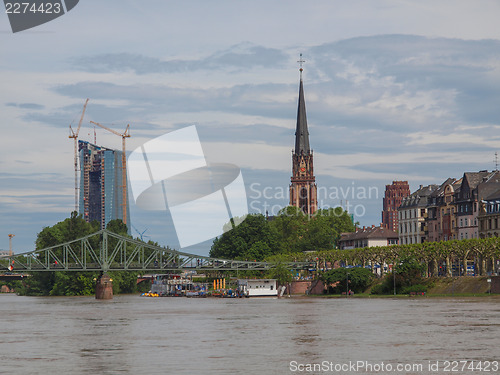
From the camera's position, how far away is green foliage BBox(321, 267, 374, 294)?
160 m

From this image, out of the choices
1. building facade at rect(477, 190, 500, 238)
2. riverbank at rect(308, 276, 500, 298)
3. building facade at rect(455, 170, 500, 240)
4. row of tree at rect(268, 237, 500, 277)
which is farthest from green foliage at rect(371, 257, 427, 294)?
building facade at rect(455, 170, 500, 240)

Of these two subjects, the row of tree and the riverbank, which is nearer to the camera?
the riverbank

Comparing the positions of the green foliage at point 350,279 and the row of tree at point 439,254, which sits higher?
the row of tree at point 439,254

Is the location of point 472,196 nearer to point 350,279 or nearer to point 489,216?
point 489,216

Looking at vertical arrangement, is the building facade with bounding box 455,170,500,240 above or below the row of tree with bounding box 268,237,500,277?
above

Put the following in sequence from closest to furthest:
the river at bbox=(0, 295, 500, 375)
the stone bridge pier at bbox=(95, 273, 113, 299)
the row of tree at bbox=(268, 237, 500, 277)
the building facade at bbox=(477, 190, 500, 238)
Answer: the river at bbox=(0, 295, 500, 375) → the row of tree at bbox=(268, 237, 500, 277) → the building facade at bbox=(477, 190, 500, 238) → the stone bridge pier at bbox=(95, 273, 113, 299)

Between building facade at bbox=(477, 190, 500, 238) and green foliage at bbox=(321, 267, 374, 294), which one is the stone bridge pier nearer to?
green foliage at bbox=(321, 267, 374, 294)

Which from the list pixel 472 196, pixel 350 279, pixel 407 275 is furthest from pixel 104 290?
pixel 472 196

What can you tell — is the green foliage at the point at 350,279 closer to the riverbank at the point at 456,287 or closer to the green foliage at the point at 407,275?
the riverbank at the point at 456,287

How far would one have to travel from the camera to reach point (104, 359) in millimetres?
48906

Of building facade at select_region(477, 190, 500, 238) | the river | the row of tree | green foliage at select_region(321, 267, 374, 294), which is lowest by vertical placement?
the river

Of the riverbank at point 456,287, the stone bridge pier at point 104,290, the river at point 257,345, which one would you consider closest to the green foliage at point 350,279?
the riverbank at point 456,287

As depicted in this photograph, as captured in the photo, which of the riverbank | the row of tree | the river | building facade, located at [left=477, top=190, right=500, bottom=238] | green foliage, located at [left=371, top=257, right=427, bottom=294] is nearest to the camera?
the river

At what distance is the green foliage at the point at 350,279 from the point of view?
160212mm
